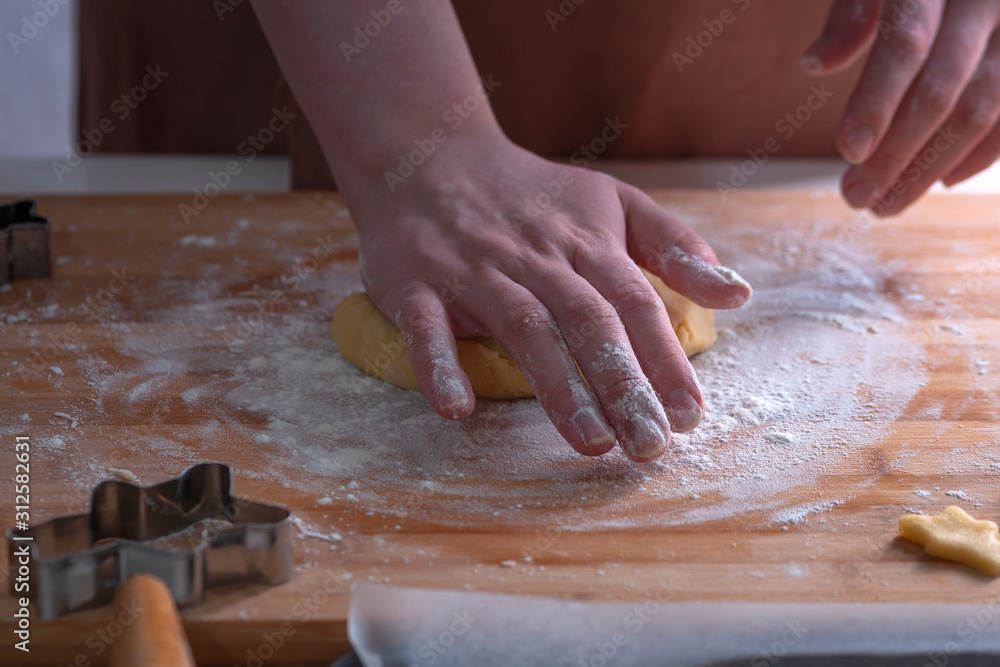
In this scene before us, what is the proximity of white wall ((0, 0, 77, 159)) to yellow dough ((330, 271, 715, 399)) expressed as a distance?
3.57m

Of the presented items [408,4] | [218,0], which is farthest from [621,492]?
[218,0]

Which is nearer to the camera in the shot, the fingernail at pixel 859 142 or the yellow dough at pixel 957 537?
the yellow dough at pixel 957 537

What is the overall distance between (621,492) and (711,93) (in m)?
1.19

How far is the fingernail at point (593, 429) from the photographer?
896 millimetres

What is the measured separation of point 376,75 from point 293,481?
0.62 meters

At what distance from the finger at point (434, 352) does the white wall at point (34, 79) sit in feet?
12.2

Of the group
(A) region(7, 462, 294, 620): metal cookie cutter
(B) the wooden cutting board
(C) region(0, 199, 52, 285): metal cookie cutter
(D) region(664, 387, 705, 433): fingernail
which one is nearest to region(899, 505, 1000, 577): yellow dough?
(B) the wooden cutting board

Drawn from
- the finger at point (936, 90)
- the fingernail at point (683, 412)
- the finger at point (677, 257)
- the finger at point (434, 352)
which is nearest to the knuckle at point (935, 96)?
A: the finger at point (936, 90)

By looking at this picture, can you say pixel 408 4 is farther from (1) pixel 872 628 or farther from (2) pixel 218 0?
(1) pixel 872 628

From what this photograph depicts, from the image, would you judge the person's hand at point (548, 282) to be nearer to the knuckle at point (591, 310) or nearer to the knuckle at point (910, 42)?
the knuckle at point (591, 310)

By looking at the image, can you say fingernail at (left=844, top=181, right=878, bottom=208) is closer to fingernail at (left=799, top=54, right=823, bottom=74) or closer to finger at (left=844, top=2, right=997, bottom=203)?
finger at (left=844, top=2, right=997, bottom=203)

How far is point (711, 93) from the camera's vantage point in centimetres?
183

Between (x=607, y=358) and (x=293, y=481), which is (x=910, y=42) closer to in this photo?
(x=607, y=358)

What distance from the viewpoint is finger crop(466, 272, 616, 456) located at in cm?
91
